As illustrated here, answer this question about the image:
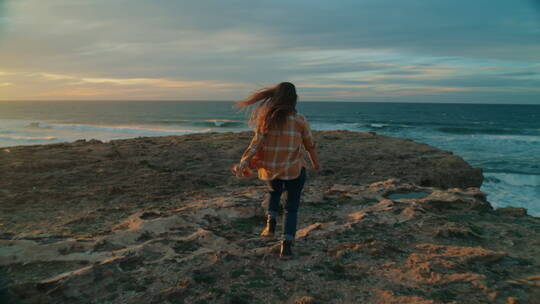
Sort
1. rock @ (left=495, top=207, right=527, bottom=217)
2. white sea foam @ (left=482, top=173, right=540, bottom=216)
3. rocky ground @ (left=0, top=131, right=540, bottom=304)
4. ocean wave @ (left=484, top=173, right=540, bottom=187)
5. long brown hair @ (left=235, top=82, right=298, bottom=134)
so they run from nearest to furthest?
rocky ground @ (left=0, top=131, right=540, bottom=304), long brown hair @ (left=235, top=82, right=298, bottom=134), rock @ (left=495, top=207, right=527, bottom=217), white sea foam @ (left=482, top=173, right=540, bottom=216), ocean wave @ (left=484, top=173, right=540, bottom=187)

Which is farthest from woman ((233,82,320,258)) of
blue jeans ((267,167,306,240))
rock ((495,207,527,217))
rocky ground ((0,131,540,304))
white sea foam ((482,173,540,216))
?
white sea foam ((482,173,540,216))

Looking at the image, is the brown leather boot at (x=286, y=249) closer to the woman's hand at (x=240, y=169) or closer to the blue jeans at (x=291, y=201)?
the blue jeans at (x=291, y=201)

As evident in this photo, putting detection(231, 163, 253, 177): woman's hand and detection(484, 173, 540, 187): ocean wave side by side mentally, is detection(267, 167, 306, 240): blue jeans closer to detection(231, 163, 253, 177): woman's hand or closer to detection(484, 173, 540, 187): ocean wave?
detection(231, 163, 253, 177): woman's hand

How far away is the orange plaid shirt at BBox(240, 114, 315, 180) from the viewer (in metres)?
3.09

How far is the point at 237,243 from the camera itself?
3.44 meters

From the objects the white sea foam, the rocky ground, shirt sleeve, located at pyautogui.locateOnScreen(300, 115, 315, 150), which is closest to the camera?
the rocky ground

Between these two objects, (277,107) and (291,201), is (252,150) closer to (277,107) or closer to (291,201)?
(277,107)

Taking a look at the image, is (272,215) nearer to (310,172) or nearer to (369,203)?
(369,203)

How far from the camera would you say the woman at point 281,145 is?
10.1ft

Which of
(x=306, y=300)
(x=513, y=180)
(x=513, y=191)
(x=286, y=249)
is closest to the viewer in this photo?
(x=306, y=300)

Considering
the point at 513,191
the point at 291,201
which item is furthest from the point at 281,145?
the point at 513,191

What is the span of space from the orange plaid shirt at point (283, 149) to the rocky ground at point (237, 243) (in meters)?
0.78

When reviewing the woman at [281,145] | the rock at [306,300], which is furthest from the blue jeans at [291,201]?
the rock at [306,300]

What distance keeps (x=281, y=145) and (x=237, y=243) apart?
1.11m
